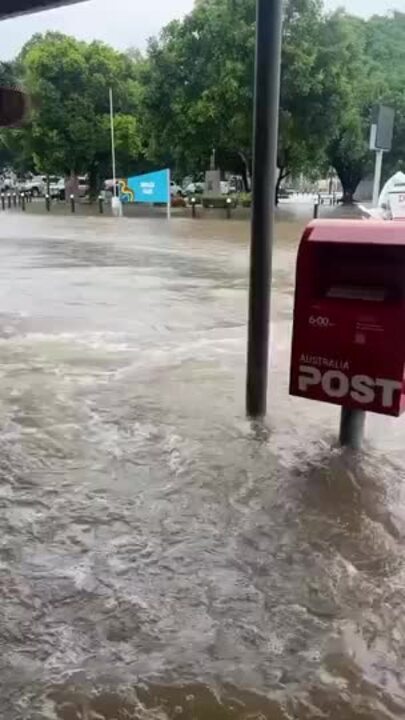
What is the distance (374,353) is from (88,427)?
1.95 meters

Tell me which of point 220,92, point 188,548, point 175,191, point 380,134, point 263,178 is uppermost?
point 220,92

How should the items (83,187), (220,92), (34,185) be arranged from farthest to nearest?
(34,185) < (83,187) < (220,92)

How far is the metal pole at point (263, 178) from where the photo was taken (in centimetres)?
397

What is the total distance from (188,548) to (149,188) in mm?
27612

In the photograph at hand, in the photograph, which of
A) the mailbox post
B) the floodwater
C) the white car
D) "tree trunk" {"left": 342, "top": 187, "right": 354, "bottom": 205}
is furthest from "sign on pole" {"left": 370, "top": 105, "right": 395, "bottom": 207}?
the white car

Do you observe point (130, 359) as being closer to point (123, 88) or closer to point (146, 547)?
point (146, 547)

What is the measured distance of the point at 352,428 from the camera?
4121 millimetres

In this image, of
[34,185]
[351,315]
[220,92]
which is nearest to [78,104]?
[220,92]

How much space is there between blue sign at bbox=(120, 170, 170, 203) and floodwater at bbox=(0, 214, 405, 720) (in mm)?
23214

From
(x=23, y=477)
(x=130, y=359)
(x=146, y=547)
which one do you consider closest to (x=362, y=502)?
(x=146, y=547)

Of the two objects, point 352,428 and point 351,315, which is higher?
point 351,315

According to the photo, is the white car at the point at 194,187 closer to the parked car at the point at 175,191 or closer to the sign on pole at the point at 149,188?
the parked car at the point at 175,191

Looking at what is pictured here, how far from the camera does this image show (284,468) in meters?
3.89

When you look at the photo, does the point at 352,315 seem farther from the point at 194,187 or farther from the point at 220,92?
the point at 194,187
